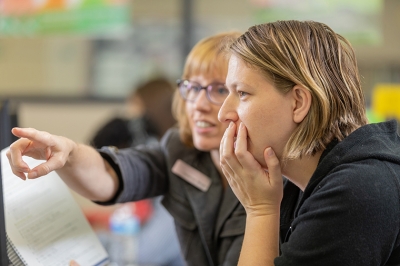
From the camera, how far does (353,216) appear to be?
3.02 ft

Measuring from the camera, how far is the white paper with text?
1.20 meters

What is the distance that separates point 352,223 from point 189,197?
0.67 m

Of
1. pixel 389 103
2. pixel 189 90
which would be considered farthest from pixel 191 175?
pixel 389 103

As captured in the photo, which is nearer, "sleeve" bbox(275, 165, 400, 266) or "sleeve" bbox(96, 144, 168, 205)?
"sleeve" bbox(275, 165, 400, 266)

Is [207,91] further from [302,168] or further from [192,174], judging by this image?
[302,168]

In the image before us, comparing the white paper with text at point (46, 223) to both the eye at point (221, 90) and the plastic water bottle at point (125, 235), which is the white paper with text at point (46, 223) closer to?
the eye at point (221, 90)

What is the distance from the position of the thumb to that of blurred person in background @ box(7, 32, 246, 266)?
0.34m

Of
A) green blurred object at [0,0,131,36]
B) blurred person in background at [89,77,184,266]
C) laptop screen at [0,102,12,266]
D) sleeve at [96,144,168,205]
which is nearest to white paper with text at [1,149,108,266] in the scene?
laptop screen at [0,102,12,266]

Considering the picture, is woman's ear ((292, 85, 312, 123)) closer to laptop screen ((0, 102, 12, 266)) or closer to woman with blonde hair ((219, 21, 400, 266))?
woman with blonde hair ((219, 21, 400, 266))

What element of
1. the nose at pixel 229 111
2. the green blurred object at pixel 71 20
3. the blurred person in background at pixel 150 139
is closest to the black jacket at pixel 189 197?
the nose at pixel 229 111

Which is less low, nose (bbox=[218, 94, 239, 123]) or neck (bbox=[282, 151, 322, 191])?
nose (bbox=[218, 94, 239, 123])

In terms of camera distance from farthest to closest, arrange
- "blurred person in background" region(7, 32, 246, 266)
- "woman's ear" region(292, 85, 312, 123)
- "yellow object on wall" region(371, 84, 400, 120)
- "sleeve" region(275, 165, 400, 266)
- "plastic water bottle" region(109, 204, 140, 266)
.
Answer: "plastic water bottle" region(109, 204, 140, 266), "yellow object on wall" region(371, 84, 400, 120), "blurred person in background" region(7, 32, 246, 266), "woman's ear" region(292, 85, 312, 123), "sleeve" region(275, 165, 400, 266)

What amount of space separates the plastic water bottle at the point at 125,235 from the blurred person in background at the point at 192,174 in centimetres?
140

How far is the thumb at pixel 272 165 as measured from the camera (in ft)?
3.54
